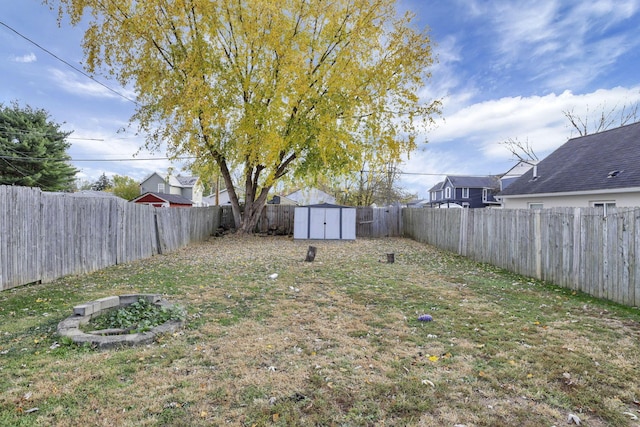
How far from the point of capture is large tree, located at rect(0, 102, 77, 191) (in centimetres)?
2159

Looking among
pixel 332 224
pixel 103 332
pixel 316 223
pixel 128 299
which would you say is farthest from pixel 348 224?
pixel 103 332

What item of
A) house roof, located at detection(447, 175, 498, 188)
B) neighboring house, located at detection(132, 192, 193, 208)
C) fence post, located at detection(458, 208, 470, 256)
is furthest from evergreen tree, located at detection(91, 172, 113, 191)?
fence post, located at detection(458, 208, 470, 256)

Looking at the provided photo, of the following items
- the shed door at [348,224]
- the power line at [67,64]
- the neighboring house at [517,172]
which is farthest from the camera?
the neighboring house at [517,172]

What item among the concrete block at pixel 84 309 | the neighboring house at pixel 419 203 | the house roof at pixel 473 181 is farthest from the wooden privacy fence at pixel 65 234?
the neighboring house at pixel 419 203

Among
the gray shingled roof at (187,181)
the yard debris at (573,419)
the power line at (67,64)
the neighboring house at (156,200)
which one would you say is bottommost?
the yard debris at (573,419)

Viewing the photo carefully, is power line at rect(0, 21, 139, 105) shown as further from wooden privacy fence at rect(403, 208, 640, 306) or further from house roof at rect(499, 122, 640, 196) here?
house roof at rect(499, 122, 640, 196)

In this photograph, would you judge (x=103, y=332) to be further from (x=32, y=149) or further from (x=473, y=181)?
(x=473, y=181)

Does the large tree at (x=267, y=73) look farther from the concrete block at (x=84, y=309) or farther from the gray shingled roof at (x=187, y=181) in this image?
the gray shingled roof at (x=187, y=181)

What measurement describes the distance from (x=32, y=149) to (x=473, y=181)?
38.1 m

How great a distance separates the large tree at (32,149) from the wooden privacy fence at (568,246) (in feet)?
87.8

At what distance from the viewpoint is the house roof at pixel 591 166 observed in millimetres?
Answer: 10906

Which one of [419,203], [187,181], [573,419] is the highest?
[187,181]

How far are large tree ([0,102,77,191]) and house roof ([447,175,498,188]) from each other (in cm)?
3466

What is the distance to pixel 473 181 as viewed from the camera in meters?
35.8
